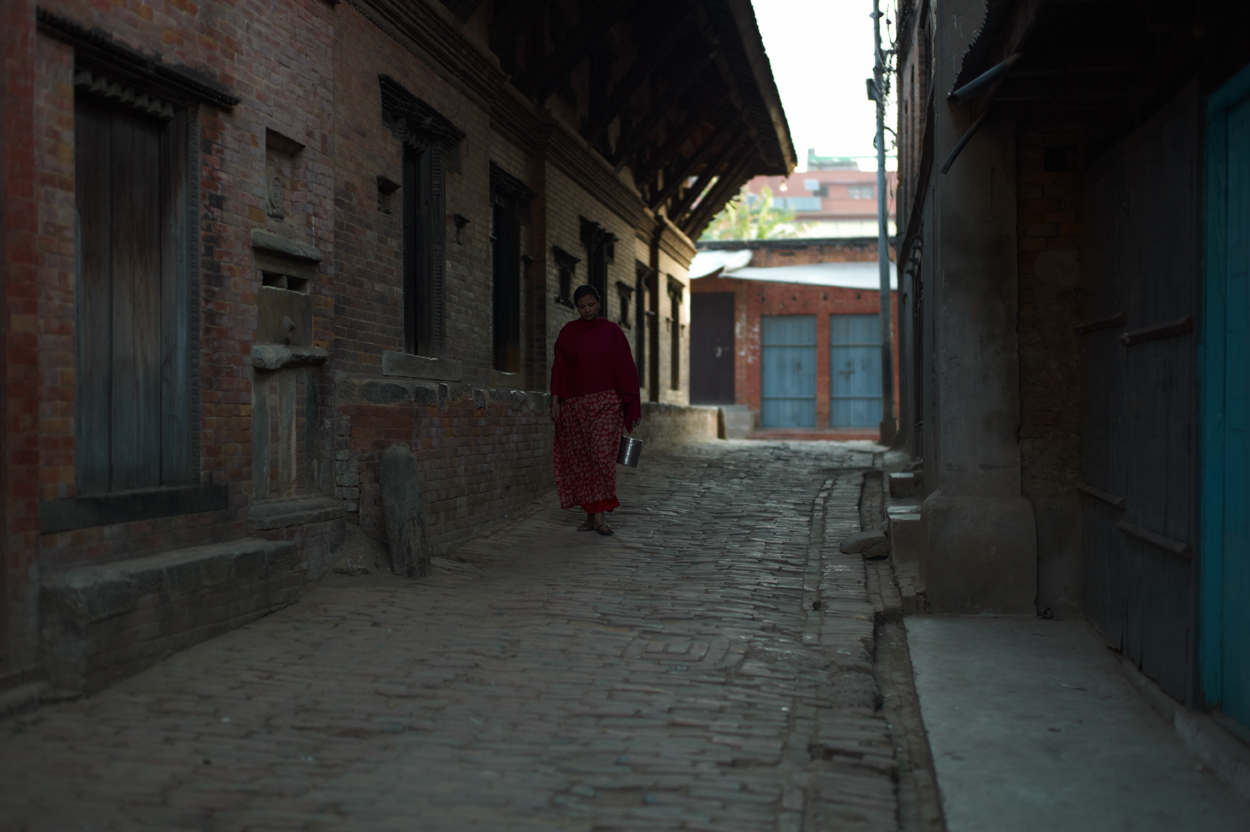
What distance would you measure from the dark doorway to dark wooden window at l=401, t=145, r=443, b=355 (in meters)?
20.2

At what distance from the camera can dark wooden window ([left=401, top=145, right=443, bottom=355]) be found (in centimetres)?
866

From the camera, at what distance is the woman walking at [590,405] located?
26.5ft

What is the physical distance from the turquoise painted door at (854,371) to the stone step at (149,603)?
78.0 feet

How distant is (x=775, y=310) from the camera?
28.3 metres

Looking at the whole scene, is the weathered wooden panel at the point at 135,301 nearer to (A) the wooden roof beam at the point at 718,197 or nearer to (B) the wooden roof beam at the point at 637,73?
(B) the wooden roof beam at the point at 637,73

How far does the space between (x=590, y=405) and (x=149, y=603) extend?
13.3 ft

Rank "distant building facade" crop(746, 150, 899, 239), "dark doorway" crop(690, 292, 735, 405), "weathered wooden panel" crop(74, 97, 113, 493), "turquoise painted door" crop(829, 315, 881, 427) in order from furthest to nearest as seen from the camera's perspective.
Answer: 1. "distant building facade" crop(746, 150, 899, 239)
2. "dark doorway" crop(690, 292, 735, 405)
3. "turquoise painted door" crop(829, 315, 881, 427)
4. "weathered wooden panel" crop(74, 97, 113, 493)

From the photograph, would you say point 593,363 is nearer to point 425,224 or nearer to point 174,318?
point 425,224

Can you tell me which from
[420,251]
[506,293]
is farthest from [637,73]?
[420,251]

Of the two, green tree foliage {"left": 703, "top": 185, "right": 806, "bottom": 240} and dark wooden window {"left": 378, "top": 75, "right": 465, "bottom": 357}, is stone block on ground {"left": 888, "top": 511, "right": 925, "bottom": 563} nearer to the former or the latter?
dark wooden window {"left": 378, "top": 75, "right": 465, "bottom": 357}

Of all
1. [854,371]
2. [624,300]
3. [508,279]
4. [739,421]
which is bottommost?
[739,421]

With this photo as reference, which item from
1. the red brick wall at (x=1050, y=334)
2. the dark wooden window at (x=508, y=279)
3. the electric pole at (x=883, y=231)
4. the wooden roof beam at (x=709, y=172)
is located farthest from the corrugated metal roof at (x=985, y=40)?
the electric pole at (x=883, y=231)

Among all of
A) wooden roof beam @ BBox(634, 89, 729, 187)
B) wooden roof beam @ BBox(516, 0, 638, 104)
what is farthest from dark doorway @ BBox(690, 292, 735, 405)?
wooden roof beam @ BBox(516, 0, 638, 104)

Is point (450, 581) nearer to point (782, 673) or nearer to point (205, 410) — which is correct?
point (205, 410)
